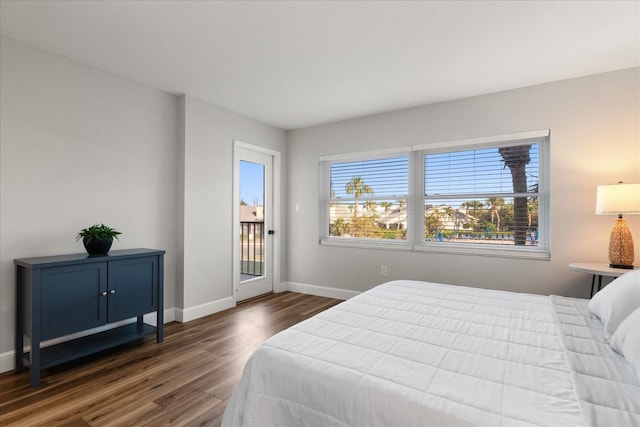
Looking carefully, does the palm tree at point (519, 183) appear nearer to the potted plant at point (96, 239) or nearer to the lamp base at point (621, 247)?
the lamp base at point (621, 247)

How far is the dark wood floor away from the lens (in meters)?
1.86

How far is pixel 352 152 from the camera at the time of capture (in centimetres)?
441

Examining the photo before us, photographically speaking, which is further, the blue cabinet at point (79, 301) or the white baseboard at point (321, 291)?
the white baseboard at point (321, 291)

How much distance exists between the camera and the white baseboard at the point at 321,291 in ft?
14.5

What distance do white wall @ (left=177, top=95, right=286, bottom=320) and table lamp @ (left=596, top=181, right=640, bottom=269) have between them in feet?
12.4

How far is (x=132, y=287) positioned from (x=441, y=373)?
262 centimetres

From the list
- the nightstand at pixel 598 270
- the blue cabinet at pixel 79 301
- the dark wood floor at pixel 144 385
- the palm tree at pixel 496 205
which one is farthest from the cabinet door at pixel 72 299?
the nightstand at pixel 598 270

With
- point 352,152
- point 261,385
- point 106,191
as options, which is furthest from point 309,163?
point 261,385

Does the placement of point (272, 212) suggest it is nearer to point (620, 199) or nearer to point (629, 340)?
point (620, 199)

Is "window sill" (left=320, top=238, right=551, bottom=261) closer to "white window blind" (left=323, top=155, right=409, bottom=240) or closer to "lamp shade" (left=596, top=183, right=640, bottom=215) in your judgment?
"white window blind" (left=323, top=155, right=409, bottom=240)

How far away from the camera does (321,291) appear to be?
15.2 ft

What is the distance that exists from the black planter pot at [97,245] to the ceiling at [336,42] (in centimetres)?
155

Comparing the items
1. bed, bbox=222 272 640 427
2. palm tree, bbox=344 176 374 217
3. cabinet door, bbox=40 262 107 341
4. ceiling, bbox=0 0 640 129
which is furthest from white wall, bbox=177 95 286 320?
bed, bbox=222 272 640 427

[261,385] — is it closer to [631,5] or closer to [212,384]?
[212,384]
